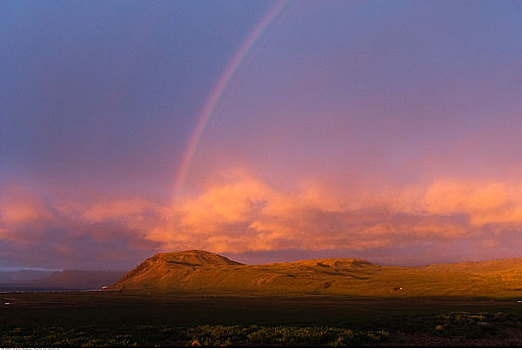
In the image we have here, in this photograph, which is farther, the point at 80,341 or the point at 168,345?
the point at 80,341

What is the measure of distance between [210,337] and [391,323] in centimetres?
1980

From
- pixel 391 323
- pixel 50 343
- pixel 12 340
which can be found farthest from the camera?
pixel 391 323

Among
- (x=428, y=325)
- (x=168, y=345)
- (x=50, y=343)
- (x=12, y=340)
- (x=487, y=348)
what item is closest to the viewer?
(x=487, y=348)

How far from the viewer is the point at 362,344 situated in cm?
2828

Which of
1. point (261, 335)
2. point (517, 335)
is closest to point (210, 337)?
point (261, 335)

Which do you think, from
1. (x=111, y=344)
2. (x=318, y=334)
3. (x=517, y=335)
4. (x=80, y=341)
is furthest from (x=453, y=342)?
(x=80, y=341)

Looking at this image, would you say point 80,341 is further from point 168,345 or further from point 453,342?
point 453,342

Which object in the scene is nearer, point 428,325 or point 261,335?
point 261,335

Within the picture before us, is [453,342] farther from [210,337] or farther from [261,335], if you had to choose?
[210,337]

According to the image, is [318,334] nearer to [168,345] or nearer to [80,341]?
[168,345]

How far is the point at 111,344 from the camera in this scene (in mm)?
29297

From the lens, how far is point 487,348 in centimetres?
2673

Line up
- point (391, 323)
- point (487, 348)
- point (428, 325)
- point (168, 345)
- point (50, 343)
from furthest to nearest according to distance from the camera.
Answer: point (391, 323) → point (428, 325) → point (50, 343) → point (168, 345) → point (487, 348)

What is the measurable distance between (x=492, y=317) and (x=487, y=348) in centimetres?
1861
